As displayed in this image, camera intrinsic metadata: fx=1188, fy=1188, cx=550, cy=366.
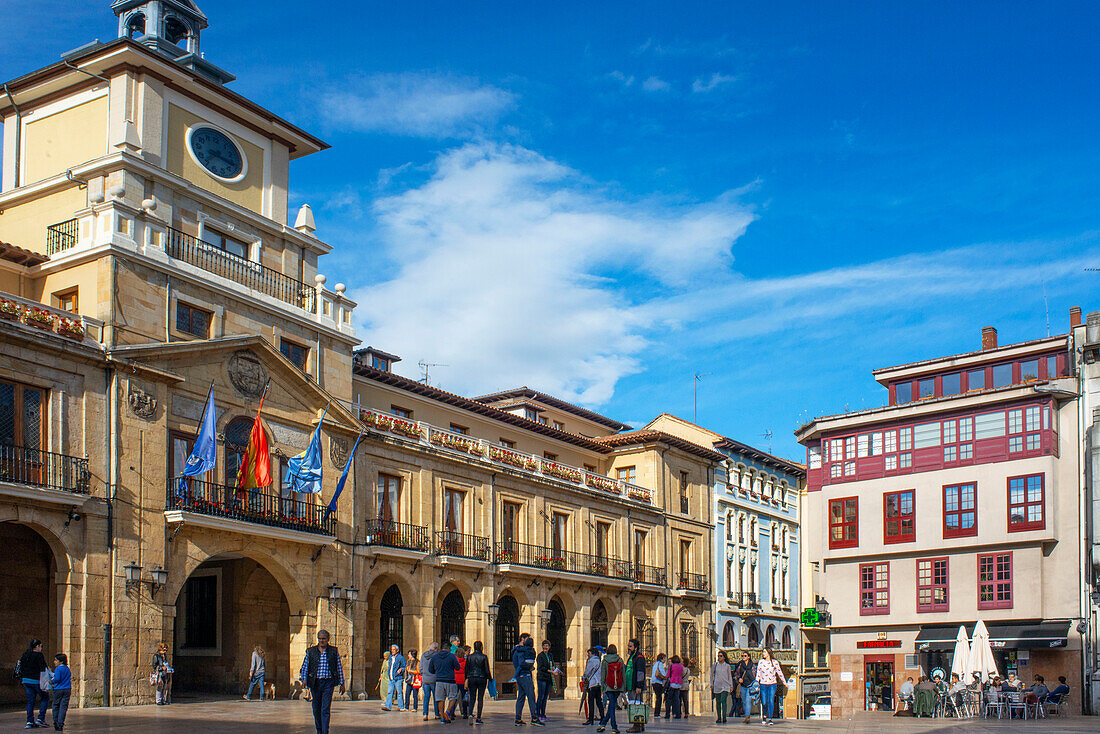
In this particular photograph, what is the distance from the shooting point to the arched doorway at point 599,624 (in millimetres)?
49281

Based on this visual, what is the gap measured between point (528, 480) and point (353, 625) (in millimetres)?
11826

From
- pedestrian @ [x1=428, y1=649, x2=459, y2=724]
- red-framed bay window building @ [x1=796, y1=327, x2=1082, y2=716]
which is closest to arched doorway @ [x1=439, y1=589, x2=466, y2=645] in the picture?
red-framed bay window building @ [x1=796, y1=327, x2=1082, y2=716]

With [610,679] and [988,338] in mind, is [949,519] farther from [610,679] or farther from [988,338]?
[610,679]

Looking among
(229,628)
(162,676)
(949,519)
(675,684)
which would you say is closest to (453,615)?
(229,628)

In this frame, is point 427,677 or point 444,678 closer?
point 444,678

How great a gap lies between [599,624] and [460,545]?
10.5 meters

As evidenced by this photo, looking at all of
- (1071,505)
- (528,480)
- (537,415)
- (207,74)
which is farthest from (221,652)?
(1071,505)

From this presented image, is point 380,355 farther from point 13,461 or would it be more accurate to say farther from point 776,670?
point 776,670

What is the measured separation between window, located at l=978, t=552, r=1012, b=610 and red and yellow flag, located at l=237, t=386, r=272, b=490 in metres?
25.0

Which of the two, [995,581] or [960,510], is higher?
[960,510]

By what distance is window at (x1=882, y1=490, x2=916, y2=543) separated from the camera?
43625mm

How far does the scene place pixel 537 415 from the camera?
5488cm

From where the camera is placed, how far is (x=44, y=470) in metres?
26.9

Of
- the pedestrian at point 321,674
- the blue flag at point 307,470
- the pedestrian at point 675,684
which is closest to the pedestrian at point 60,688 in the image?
the pedestrian at point 321,674
